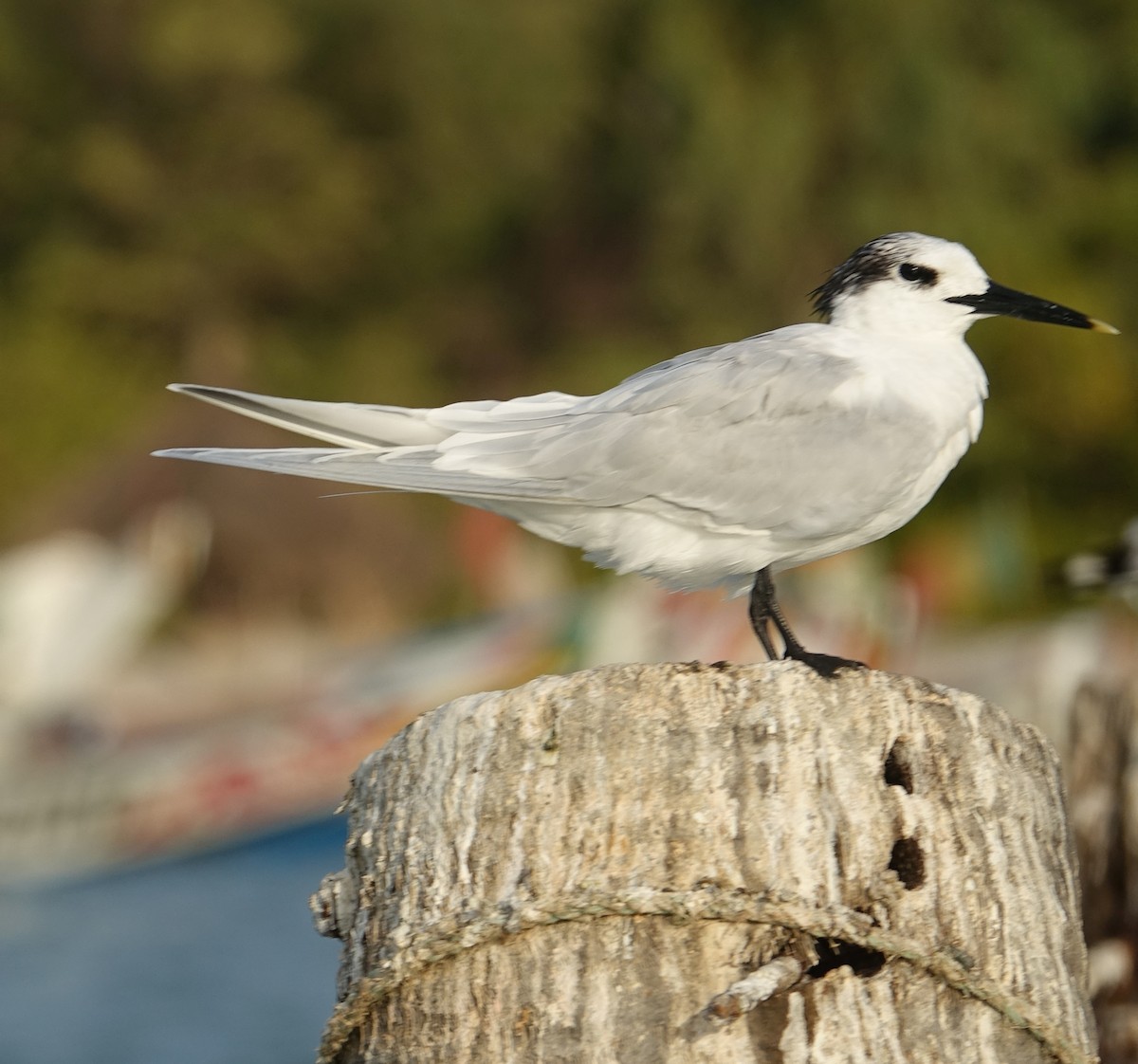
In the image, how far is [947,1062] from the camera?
5.76 ft

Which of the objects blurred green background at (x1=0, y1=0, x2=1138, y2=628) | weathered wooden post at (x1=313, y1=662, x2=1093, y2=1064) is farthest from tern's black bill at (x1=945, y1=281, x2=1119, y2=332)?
blurred green background at (x1=0, y1=0, x2=1138, y2=628)

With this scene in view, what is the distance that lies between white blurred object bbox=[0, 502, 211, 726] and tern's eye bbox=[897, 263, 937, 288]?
23.8 feet

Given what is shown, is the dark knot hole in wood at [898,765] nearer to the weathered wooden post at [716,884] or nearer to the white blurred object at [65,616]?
the weathered wooden post at [716,884]

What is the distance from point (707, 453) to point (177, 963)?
20.7ft

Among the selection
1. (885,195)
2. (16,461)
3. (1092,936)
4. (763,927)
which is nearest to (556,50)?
(885,195)

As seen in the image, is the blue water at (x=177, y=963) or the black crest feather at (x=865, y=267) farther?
the blue water at (x=177, y=963)

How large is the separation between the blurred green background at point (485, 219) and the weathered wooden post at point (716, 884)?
852 centimetres

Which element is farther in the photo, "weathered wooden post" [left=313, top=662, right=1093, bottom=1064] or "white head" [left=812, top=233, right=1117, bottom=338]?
"white head" [left=812, top=233, right=1117, bottom=338]

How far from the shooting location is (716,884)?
173 cm

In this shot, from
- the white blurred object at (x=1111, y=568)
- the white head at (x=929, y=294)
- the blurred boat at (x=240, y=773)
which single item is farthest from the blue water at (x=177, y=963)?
the white head at (x=929, y=294)

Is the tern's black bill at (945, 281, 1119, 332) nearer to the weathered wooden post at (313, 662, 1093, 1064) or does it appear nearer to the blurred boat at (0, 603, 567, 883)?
the weathered wooden post at (313, 662, 1093, 1064)

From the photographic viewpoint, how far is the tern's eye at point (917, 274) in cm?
245

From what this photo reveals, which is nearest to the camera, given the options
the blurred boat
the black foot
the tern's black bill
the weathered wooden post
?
the weathered wooden post

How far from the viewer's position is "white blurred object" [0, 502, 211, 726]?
9.02 meters
